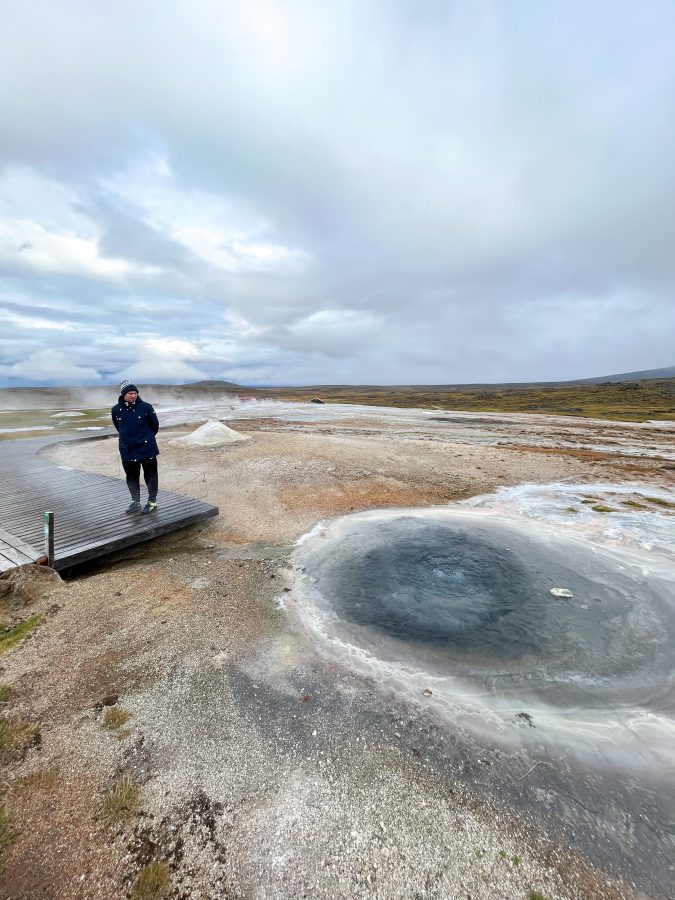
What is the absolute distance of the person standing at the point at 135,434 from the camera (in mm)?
8328

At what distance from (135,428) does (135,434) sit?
0.14m

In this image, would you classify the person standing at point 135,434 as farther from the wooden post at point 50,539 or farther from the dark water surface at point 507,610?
the dark water surface at point 507,610

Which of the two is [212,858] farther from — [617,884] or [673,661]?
[673,661]

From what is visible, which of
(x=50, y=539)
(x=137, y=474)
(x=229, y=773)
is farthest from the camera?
(x=137, y=474)

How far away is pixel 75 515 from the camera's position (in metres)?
9.16

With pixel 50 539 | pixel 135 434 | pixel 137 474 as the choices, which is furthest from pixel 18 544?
pixel 135 434

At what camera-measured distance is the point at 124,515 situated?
916 cm

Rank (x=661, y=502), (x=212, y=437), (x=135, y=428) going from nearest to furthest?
(x=135, y=428)
(x=661, y=502)
(x=212, y=437)

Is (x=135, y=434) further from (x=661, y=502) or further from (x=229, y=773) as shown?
(x=661, y=502)

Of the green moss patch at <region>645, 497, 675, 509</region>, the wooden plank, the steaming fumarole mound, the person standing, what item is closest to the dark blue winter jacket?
the person standing

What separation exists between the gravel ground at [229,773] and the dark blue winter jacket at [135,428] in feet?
10.1

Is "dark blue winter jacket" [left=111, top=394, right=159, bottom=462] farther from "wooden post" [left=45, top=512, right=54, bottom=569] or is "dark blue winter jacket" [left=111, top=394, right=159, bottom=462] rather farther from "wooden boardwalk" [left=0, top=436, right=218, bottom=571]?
"wooden post" [left=45, top=512, right=54, bottom=569]

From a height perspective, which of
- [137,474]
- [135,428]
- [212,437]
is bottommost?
[212,437]

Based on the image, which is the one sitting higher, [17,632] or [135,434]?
[135,434]
